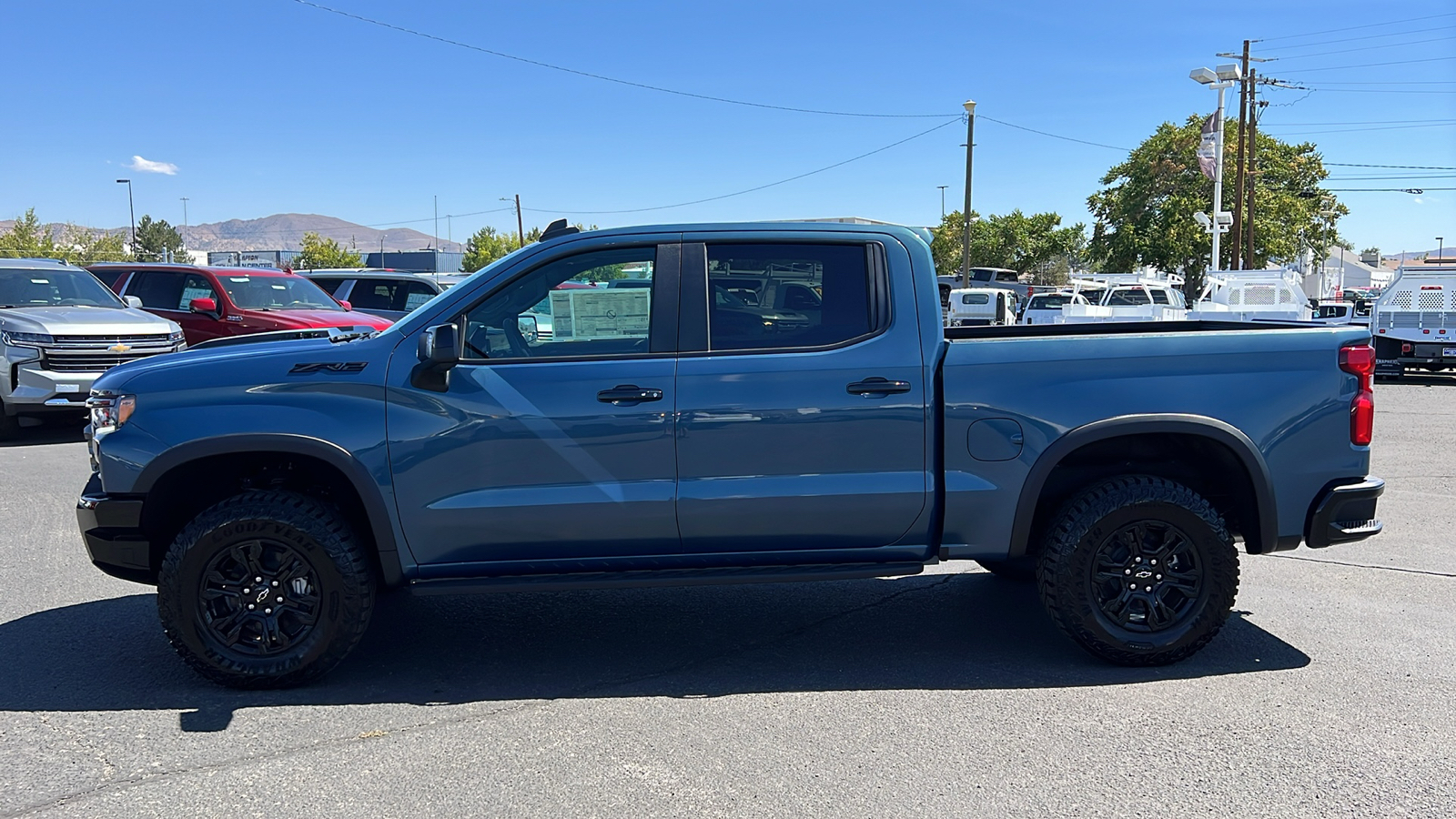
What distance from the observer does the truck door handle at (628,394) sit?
454cm

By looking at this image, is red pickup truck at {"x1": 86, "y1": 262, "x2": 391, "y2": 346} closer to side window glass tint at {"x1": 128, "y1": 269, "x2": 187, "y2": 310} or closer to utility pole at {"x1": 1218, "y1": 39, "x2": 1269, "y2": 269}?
side window glass tint at {"x1": 128, "y1": 269, "x2": 187, "y2": 310}

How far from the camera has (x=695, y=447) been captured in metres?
4.57

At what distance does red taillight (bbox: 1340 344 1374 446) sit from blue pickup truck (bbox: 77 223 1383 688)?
0.01 m

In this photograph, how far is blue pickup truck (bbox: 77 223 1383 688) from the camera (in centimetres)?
453

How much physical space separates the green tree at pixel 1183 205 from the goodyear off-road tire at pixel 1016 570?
49855mm

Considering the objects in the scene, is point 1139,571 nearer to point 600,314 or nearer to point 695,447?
point 695,447

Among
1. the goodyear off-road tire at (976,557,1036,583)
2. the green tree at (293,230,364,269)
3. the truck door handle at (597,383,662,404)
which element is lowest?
the goodyear off-road tire at (976,557,1036,583)

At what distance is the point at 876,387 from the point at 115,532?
10.4ft

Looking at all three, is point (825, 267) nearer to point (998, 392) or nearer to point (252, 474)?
point (998, 392)

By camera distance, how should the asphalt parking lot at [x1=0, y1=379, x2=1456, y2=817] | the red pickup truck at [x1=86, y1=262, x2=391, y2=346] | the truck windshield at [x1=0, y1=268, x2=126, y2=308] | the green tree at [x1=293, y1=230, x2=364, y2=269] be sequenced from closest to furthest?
1. the asphalt parking lot at [x1=0, y1=379, x2=1456, y2=817]
2. the truck windshield at [x1=0, y1=268, x2=126, y2=308]
3. the red pickup truck at [x1=86, y1=262, x2=391, y2=346]
4. the green tree at [x1=293, y1=230, x2=364, y2=269]

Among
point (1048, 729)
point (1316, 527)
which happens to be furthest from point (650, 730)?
point (1316, 527)

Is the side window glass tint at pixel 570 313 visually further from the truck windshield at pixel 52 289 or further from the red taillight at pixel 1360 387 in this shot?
the truck windshield at pixel 52 289

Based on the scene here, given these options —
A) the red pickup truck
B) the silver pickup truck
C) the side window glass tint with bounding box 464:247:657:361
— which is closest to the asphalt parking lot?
the side window glass tint with bounding box 464:247:657:361

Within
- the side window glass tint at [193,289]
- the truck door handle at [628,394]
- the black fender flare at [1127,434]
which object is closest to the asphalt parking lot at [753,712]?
the black fender flare at [1127,434]
